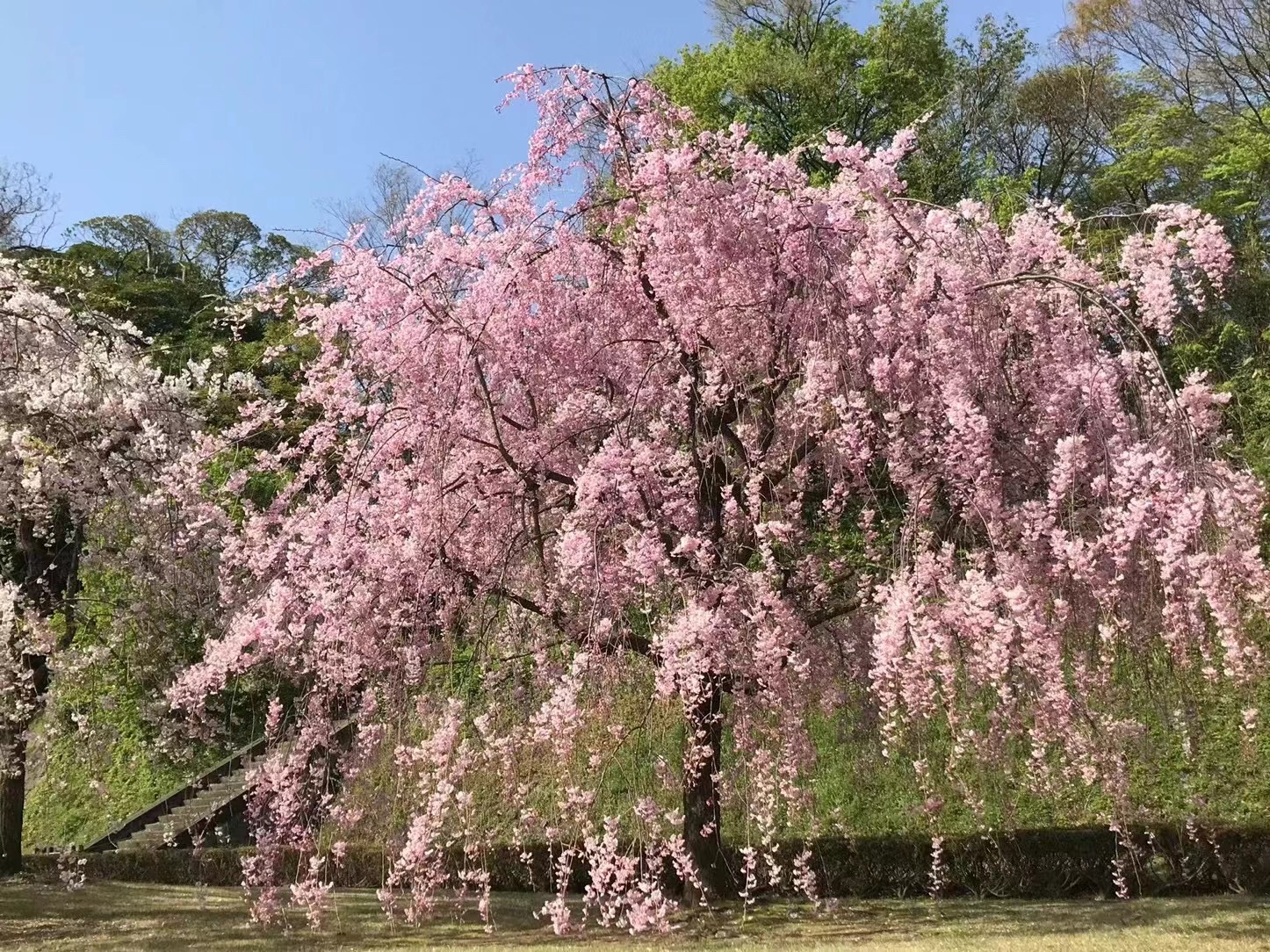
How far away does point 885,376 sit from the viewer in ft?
18.1

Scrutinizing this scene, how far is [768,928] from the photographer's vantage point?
7137 mm

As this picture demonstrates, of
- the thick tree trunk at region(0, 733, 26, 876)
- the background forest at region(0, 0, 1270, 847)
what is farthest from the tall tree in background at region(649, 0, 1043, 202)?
the thick tree trunk at region(0, 733, 26, 876)

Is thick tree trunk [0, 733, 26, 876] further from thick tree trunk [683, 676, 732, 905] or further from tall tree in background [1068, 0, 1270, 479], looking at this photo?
tall tree in background [1068, 0, 1270, 479]

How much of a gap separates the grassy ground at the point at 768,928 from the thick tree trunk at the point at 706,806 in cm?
25

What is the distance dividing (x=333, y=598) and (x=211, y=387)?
4911mm

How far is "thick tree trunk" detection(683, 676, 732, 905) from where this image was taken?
6.36 m

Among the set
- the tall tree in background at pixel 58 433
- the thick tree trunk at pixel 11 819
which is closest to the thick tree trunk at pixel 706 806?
the tall tree in background at pixel 58 433

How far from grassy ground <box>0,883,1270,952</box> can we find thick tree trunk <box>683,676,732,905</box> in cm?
25

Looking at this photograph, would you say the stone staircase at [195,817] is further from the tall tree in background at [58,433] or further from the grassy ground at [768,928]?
the grassy ground at [768,928]

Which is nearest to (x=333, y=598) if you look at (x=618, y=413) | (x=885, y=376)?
(x=618, y=413)

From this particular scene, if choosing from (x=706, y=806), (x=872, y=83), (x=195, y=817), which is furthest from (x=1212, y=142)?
(x=195, y=817)

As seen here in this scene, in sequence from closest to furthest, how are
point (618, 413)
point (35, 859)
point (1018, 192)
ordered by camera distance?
point (618, 413), point (35, 859), point (1018, 192)

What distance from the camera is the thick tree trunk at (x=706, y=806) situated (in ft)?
20.9

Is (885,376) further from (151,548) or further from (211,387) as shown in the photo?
(151,548)
